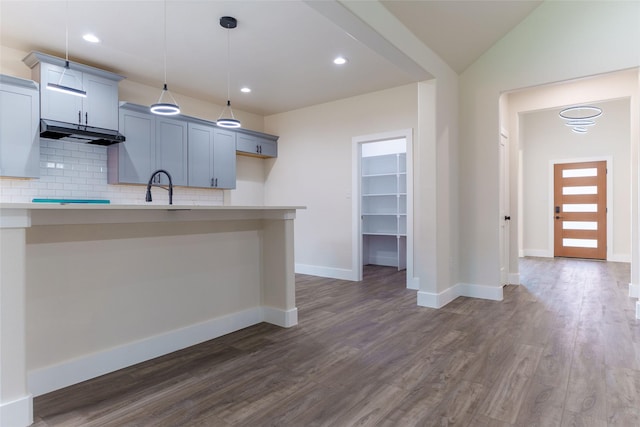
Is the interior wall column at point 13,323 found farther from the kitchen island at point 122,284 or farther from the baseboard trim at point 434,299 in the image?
the baseboard trim at point 434,299

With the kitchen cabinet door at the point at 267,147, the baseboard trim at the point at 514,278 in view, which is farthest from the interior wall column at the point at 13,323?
the baseboard trim at the point at 514,278

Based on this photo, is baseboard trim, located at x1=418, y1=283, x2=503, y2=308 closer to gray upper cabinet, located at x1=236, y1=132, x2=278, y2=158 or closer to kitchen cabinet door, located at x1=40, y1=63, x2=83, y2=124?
gray upper cabinet, located at x1=236, y1=132, x2=278, y2=158

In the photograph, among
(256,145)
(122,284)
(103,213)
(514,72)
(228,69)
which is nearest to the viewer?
(103,213)

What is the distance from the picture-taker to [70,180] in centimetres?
446

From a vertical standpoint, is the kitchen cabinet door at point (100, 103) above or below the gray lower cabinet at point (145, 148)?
above

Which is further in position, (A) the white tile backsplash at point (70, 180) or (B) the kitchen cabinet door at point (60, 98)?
(A) the white tile backsplash at point (70, 180)

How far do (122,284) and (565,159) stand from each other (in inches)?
357

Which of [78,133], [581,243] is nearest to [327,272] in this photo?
[78,133]

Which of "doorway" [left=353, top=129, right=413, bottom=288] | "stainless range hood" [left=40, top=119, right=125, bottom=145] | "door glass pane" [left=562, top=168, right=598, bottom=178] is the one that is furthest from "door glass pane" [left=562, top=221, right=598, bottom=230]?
"stainless range hood" [left=40, top=119, right=125, bottom=145]

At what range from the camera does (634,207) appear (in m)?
4.66

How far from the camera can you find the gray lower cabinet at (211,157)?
215 inches

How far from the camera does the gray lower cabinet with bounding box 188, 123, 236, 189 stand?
546cm

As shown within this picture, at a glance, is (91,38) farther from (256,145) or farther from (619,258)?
(619,258)

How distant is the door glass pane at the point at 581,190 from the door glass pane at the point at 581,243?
107 cm
